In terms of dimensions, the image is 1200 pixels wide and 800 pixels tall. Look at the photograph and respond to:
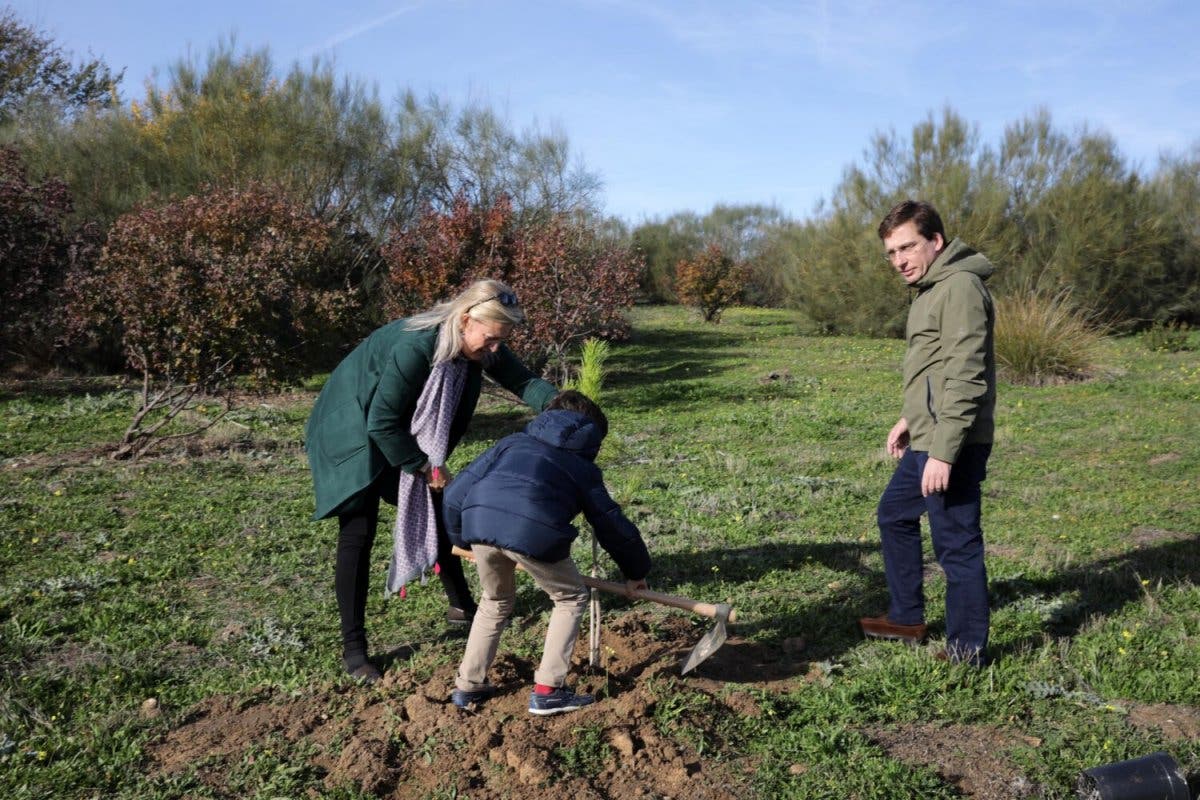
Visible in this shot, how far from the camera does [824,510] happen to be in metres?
6.59

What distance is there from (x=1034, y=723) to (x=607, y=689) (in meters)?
1.52

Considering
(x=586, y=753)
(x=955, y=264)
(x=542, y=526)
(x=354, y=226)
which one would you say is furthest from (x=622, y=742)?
(x=354, y=226)

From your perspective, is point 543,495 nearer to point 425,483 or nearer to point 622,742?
point 622,742

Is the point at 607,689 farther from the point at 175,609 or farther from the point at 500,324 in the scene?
the point at 175,609

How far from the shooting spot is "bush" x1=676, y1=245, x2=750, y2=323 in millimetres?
28719

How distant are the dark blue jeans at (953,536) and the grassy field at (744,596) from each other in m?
0.18

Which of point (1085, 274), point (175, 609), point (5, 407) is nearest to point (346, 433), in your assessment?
point (175, 609)

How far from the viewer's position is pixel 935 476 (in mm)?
3512

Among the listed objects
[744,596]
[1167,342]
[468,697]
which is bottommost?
[744,596]

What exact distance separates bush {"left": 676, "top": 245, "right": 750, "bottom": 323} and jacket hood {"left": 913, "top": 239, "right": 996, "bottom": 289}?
25.3 m

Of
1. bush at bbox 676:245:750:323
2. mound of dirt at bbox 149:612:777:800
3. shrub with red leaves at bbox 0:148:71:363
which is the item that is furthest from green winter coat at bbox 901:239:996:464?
bush at bbox 676:245:750:323

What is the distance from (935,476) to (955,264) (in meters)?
0.80

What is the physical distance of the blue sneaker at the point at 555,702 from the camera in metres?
3.32

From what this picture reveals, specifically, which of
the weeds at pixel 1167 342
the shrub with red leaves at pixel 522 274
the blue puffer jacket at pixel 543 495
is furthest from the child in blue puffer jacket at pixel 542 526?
the weeds at pixel 1167 342
